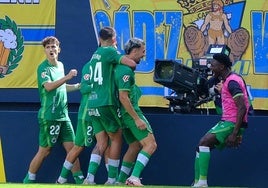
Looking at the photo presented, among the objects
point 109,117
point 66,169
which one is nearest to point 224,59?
point 109,117

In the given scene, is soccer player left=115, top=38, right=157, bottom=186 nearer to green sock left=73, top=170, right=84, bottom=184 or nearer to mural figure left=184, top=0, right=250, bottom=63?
green sock left=73, top=170, right=84, bottom=184

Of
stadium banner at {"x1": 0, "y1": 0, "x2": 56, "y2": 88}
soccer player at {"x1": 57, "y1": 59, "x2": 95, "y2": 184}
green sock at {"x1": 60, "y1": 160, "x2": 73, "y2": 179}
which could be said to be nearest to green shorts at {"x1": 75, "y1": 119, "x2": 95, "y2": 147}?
soccer player at {"x1": 57, "y1": 59, "x2": 95, "y2": 184}

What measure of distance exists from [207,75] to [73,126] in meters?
2.11

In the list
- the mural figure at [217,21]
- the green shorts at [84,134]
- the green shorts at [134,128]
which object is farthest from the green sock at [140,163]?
the mural figure at [217,21]

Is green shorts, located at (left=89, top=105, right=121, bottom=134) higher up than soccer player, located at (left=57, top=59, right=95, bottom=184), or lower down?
higher up

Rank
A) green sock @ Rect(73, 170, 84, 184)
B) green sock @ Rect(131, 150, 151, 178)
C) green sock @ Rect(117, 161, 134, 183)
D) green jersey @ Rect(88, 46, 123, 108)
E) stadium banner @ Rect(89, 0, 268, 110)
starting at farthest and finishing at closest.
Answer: stadium banner @ Rect(89, 0, 268, 110) < green sock @ Rect(73, 170, 84, 184) < green sock @ Rect(117, 161, 134, 183) < green jersey @ Rect(88, 46, 123, 108) < green sock @ Rect(131, 150, 151, 178)

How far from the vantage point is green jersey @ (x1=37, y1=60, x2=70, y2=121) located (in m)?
10.6

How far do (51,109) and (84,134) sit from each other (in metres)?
0.57

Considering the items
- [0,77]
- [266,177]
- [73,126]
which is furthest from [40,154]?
[266,177]

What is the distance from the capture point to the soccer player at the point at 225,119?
9.51 meters

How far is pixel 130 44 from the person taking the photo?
991cm

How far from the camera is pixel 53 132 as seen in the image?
10.8 meters

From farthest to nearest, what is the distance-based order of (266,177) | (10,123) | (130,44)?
1. (10,123)
2. (266,177)
3. (130,44)

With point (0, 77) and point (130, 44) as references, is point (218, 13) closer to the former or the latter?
point (130, 44)
